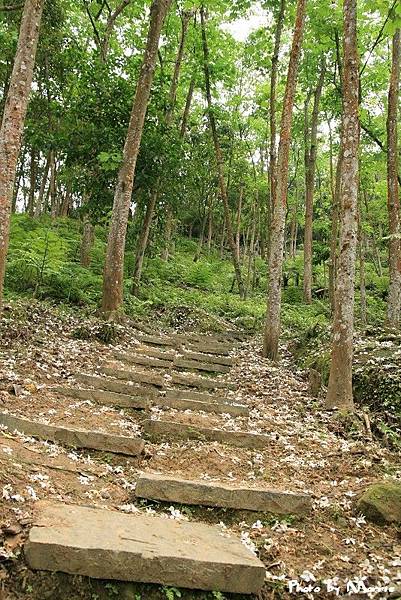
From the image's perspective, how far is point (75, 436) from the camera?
5.09 metres

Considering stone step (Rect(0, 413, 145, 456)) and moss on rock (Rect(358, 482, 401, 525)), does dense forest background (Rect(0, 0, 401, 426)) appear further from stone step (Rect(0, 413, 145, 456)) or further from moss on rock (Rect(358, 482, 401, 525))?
stone step (Rect(0, 413, 145, 456))

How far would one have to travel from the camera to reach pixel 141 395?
725 centimetres

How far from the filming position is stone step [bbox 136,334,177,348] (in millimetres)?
10727

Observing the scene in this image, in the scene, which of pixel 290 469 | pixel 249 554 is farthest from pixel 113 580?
pixel 290 469

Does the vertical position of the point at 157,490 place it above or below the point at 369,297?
below


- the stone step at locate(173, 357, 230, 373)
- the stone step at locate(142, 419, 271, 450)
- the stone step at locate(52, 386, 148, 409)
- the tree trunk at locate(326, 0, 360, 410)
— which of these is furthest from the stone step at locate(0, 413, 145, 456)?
the stone step at locate(173, 357, 230, 373)

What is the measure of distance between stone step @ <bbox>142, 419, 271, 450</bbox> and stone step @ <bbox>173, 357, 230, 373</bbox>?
3752 mm

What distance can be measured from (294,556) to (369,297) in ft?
64.4

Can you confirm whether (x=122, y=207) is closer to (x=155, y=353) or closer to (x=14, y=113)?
(x=155, y=353)

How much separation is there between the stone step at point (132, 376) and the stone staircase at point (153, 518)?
0.61 ft

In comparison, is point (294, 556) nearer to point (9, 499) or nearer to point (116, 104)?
point (9, 499)

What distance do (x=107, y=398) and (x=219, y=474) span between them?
7.52 feet

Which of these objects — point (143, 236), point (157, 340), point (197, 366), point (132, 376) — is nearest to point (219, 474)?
point (132, 376)

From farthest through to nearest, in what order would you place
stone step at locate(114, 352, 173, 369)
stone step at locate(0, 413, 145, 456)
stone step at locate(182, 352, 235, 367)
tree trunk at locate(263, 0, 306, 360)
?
tree trunk at locate(263, 0, 306, 360), stone step at locate(182, 352, 235, 367), stone step at locate(114, 352, 173, 369), stone step at locate(0, 413, 145, 456)
